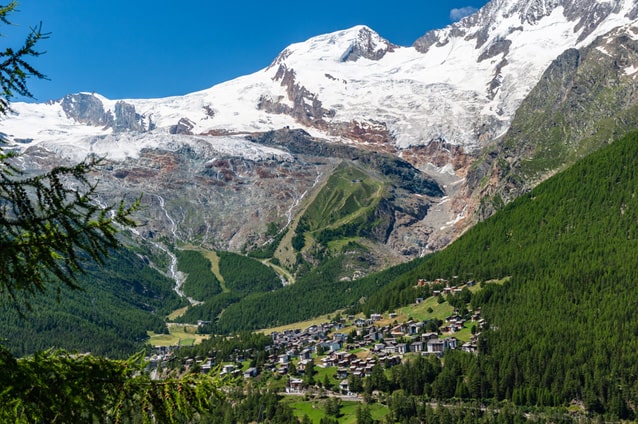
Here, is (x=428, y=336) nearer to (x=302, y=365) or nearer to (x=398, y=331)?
(x=398, y=331)

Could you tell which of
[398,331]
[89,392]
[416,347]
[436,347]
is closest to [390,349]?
[416,347]

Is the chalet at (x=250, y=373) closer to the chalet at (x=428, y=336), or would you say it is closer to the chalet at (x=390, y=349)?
the chalet at (x=390, y=349)

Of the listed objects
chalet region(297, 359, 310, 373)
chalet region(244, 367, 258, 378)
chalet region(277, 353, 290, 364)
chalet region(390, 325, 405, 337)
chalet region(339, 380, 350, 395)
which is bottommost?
chalet region(339, 380, 350, 395)

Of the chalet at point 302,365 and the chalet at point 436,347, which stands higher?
the chalet at point 436,347

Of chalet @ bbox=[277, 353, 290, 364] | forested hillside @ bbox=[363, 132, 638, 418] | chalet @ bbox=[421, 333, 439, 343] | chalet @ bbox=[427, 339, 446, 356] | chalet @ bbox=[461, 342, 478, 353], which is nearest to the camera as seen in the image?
forested hillside @ bbox=[363, 132, 638, 418]

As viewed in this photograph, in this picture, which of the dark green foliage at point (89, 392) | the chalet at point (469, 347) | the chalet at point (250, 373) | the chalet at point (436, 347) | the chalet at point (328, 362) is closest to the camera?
the dark green foliage at point (89, 392)

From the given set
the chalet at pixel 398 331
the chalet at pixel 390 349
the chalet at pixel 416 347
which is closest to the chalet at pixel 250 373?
the chalet at pixel 390 349

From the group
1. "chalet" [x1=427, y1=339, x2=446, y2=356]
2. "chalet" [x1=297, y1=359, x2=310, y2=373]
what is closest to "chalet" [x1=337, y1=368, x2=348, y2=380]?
"chalet" [x1=297, y1=359, x2=310, y2=373]

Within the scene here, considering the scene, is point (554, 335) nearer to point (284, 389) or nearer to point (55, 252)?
point (284, 389)

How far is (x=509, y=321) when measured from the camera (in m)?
168

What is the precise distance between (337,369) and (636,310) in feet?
247

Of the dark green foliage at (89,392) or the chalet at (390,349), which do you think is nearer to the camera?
the dark green foliage at (89,392)

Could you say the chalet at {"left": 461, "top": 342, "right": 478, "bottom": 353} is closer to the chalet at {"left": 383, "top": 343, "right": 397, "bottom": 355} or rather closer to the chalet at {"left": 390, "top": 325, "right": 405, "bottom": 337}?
the chalet at {"left": 383, "top": 343, "right": 397, "bottom": 355}

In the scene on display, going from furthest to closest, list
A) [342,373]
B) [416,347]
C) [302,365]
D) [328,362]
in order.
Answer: [328,362] < [302,365] < [416,347] < [342,373]
